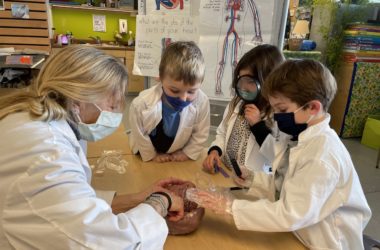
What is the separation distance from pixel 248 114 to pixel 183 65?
0.39 m

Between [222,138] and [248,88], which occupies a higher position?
[248,88]

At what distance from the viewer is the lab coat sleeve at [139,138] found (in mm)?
1450

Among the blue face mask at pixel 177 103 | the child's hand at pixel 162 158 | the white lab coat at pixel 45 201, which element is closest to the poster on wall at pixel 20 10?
the blue face mask at pixel 177 103

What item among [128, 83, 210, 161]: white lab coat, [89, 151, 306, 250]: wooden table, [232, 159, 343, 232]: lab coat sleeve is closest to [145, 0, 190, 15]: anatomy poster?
[128, 83, 210, 161]: white lab coat

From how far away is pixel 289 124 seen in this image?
1002 mm

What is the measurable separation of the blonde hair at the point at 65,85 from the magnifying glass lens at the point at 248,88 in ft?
2.29

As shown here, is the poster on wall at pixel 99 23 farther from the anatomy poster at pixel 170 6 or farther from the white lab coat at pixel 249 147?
the white lab coat at pixel 249 147

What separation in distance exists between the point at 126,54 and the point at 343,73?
3386 millimetres

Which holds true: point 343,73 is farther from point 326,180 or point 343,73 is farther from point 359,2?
point 326,180

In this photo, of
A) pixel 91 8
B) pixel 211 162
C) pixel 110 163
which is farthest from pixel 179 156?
pixel 91 8

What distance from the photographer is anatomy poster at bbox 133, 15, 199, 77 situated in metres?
2.49

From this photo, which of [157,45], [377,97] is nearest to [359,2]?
[377,97]

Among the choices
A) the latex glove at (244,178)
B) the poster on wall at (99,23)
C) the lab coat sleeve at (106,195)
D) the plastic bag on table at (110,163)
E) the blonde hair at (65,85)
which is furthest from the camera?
the poster on wall at (99,23)

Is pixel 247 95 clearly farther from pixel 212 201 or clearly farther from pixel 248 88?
pixel 212 201
